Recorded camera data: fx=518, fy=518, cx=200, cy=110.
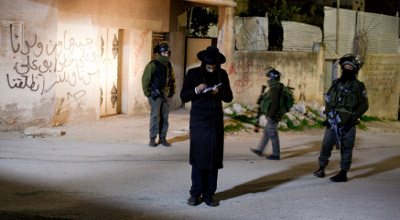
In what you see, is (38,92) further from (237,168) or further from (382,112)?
(382,112)

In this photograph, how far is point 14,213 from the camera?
5.40 m

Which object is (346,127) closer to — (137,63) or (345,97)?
(345,97)

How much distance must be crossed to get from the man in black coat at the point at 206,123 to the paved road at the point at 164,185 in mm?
292

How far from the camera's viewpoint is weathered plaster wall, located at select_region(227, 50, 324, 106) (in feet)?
50.1

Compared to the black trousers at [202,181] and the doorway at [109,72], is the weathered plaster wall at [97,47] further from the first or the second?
the black trousers at [202,181]

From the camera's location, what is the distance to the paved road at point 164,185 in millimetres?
5895

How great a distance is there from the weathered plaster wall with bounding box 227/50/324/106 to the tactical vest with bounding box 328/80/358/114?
683cm

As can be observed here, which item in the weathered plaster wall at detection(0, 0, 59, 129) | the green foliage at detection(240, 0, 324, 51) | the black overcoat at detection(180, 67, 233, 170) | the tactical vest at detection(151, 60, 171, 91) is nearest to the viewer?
the black overcoat at detection(180, 67, 233, 170)

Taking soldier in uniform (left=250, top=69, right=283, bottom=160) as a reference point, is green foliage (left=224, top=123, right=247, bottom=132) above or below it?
below

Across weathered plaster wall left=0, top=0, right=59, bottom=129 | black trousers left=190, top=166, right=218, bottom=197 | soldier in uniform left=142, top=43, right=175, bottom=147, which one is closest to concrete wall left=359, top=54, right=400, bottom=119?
soldier in uniform left=142, top=43, right=175, bottom=147

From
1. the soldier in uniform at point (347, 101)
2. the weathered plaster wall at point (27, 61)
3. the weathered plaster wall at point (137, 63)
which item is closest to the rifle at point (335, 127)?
the soldier in uniform at point (347, 101)

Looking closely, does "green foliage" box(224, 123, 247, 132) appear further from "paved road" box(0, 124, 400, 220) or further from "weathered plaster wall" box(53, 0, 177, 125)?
"weathered plaster wall" box(53, 0, 177, 125)

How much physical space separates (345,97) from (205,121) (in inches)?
102

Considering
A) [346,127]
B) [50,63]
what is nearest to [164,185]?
[346,127]
